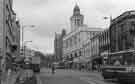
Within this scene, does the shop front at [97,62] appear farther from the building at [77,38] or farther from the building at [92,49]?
the building at [77,38]

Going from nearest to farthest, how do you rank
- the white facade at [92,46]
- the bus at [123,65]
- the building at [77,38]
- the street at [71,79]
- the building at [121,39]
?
the bus at [123,65] → the building at [121,39] → the street at [71,79] → the white facade at [92,46] → the building at [77,38]

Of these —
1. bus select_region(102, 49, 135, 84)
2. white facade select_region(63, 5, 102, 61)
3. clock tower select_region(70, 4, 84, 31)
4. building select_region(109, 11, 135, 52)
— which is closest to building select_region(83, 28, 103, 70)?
white facade select_region(63, 5, 102, 61)

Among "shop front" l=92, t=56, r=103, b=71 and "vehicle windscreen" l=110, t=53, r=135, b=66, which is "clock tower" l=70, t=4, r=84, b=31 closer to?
"shop front" l=92, t=56, r=103, b=71

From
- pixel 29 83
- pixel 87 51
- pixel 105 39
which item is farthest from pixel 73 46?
pixel 29 83

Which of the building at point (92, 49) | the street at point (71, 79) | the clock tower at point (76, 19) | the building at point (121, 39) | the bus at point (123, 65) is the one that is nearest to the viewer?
the bus at point (123, 65)

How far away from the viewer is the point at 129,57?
21547 mm

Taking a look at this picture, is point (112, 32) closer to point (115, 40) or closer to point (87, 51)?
point (115, 40)

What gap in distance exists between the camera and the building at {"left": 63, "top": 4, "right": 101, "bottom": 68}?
384 ft

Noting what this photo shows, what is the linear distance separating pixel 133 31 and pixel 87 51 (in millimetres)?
77123

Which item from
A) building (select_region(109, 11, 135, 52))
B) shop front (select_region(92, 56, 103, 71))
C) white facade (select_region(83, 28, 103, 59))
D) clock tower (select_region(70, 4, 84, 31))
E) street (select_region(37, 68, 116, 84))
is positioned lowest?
street (select_region(37, 68, 116, 84))

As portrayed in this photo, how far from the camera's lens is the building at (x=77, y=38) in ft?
384

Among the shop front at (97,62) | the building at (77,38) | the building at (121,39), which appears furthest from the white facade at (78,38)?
the building at (121,39)

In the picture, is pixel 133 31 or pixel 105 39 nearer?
pixel 133 31

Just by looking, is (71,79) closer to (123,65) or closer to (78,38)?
(123,65)
